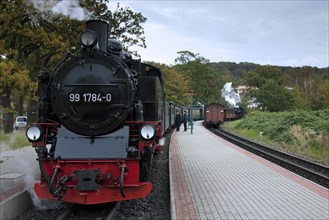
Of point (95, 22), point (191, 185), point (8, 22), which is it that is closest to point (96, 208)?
point (191, 185)

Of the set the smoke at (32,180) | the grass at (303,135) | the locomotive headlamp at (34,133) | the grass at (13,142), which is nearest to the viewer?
the locomotive headlamp at (34,133)

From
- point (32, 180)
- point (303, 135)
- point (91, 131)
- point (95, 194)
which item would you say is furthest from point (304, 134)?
point (95, 194)

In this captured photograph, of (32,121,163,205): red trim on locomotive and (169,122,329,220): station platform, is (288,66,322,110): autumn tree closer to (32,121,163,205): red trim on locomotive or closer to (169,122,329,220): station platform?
(169,122,329,220): station platform

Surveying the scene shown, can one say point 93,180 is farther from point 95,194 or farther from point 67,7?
point 67,7

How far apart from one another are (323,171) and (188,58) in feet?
226

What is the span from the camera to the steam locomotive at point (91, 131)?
6105 millimetres

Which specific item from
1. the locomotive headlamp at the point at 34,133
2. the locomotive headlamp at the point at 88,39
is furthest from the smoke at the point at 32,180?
the locomotive headlamp at the point at 88,39

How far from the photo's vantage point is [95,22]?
7.33 m

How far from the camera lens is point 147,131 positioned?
6.48 metres

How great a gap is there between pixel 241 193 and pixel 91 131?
331 centimetres

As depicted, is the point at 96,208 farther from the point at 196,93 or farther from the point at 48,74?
the point at 196,93

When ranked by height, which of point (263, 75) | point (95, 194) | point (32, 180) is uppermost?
point (263, 75)

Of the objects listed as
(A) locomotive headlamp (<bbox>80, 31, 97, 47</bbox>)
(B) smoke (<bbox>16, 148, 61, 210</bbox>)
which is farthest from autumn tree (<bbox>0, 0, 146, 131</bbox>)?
(A) locomotive headlamp (<bbox>80, 31, 97, 47</bbox>)

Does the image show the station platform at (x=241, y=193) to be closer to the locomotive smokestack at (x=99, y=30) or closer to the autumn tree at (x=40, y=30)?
the locomotive smokestack at (x=99, y=30)
